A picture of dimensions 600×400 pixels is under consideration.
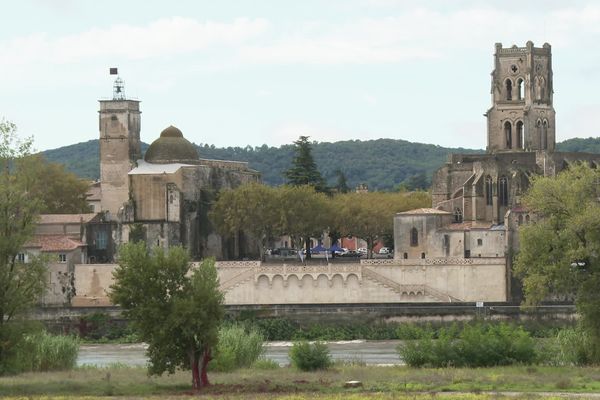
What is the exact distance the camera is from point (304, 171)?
13088 centimetres

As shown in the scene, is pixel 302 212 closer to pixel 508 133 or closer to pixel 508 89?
pixel 508 133

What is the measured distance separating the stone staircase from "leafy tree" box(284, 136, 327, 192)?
82.9 feet

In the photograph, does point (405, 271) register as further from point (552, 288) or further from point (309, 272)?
point (552, 288)

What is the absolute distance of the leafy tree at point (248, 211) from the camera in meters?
112

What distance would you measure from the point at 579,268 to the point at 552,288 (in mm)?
2245

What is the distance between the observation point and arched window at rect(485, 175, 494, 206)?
11031 centimetres

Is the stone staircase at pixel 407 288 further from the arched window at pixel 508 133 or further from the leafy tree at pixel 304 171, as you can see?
the leafy tree at pixel 304 171

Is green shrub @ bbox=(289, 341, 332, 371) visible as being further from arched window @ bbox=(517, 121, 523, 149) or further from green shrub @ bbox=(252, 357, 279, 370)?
arched window @ bbox=(517, 121, 523, 149)

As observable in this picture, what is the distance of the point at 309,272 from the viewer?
346 feet

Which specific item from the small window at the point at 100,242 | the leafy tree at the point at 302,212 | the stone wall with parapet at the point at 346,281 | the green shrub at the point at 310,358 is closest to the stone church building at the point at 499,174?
the stone wall with parapet at the point at 346,281

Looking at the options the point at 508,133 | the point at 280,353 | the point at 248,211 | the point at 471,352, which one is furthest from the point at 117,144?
the point at 471,352

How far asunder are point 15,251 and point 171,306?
6.33 m

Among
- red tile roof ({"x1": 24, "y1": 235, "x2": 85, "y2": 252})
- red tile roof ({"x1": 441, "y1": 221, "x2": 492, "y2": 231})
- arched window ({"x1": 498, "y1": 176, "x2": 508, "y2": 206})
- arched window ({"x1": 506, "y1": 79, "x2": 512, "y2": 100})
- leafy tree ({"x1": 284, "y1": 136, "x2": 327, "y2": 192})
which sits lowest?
red tile roof ({"x1": 24, "y1": 235, "x2": 85, "y2": 252})

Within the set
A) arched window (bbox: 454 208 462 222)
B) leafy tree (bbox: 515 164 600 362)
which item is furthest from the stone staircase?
leafy tree (bbox: 515 164 600 362)
